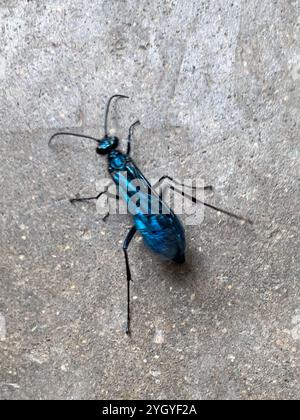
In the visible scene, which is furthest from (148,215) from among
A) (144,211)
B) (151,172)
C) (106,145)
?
(106,145)

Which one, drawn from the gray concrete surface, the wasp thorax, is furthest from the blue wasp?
the gray concrete surface

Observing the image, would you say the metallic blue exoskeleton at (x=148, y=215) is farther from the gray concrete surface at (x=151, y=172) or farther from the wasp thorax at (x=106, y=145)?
the gray concrete surface at (x=151, y=172)

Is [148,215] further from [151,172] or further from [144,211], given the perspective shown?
[151,172]

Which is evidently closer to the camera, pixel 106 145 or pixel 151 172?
pixel 106 145

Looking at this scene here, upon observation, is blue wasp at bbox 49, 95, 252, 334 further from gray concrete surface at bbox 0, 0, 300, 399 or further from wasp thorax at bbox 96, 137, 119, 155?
gray concrete surface at bbox 0, 0, 300, 399

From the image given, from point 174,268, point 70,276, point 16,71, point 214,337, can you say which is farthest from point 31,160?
point 214,337
